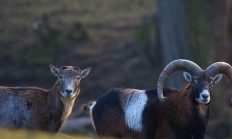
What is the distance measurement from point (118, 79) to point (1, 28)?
33.7ft

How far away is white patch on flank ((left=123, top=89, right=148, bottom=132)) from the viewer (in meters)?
22.8

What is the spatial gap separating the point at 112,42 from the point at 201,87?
2825cm

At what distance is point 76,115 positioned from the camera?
37.2 m

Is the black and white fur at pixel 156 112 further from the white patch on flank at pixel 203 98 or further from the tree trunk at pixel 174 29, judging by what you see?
the tree trunk at pixel 174 29

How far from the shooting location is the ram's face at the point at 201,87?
21812mm

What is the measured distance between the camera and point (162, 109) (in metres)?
22.6

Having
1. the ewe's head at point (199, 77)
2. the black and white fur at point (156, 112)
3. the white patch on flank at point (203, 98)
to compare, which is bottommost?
the black and white fur at point (156, 112)

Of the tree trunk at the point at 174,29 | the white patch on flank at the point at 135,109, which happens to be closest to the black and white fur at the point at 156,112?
the white patch on flank at the point at 135,109

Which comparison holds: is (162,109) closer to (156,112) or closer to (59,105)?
(156,112)

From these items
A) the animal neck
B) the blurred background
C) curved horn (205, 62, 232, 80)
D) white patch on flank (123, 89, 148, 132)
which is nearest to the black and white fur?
white patch on flank (123, 89, 148, 132)

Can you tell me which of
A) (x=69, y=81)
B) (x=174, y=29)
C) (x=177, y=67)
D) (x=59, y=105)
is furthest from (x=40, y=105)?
(x=174, y=29)

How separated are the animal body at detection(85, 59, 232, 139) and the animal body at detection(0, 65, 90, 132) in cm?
104

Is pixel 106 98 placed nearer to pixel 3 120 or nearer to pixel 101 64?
pixel 3 120

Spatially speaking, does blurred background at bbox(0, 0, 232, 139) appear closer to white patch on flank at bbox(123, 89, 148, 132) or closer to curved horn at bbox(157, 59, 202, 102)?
curved horn at bbox(157, 59, 202, 102)
